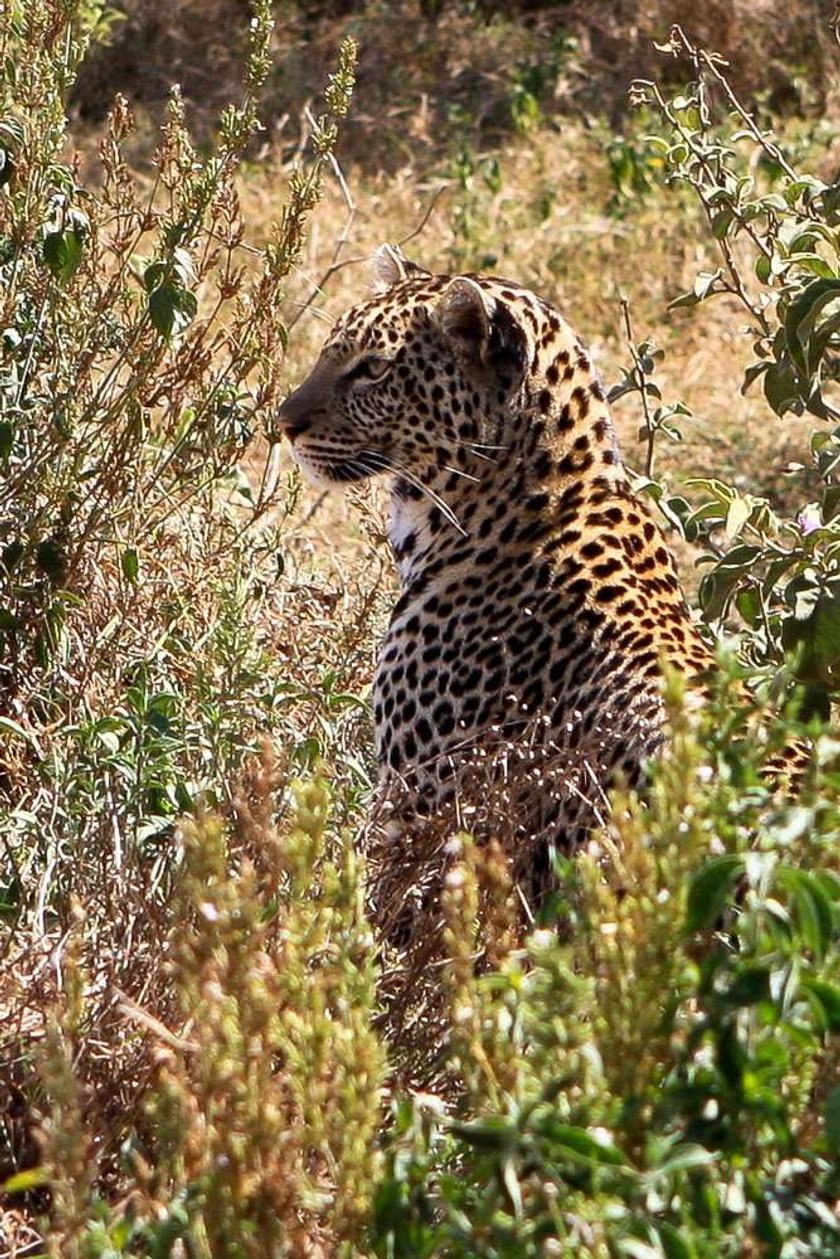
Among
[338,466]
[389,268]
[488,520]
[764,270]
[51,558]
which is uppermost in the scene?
[764,270]

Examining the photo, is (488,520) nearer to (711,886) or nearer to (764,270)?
(764,270)

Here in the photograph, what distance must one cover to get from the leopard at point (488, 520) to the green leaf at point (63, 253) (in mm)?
704

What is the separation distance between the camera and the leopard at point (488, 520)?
185 inches

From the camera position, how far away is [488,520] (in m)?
5.02

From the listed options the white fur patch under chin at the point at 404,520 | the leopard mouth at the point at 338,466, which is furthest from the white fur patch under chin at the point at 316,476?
the white fur patch under chin at the point at 404,520

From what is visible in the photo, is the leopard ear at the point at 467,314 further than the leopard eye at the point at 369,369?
No

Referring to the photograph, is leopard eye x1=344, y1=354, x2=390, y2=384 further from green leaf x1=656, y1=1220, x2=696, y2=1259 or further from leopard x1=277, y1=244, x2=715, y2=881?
green leaf x1=656, y1=1220, x2=696, y2=1259

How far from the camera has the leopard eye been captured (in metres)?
5.23

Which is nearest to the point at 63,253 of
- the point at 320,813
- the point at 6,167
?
the point at 6,167

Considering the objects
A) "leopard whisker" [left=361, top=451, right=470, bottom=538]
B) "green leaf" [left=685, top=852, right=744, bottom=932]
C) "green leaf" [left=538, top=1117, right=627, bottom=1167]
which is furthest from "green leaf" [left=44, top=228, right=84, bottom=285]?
"green leaf" [left=538, top=1117, right=627, bottom=1167]

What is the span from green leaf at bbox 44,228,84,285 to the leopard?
2.31ft

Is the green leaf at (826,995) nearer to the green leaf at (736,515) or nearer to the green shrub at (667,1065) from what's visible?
the green shrub at (667,1065)

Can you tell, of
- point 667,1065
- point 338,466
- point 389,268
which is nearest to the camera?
point 667,1065

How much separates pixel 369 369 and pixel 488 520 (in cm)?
49
